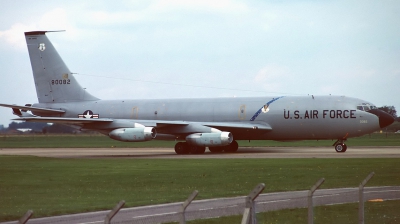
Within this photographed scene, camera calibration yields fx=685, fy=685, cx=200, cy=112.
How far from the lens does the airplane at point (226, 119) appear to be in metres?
47.6

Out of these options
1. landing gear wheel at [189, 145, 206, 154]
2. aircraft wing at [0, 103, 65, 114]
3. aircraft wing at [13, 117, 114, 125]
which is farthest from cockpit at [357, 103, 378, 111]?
aircraft wing at [0, 103, 65, 114]

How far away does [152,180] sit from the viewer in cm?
2652

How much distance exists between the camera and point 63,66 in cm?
5900

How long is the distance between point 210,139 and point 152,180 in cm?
2025

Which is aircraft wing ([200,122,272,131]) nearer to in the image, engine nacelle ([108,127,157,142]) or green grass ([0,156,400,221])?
engine nacelle ([108,127,157,142])

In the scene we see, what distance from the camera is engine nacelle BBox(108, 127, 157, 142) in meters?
46.3

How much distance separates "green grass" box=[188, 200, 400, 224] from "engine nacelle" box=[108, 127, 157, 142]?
29238mm

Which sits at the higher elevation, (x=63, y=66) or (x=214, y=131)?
(x=63, y=66)

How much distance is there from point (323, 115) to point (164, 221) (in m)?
34.2

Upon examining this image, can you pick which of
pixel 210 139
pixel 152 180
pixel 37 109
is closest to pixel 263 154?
pixel 210 139

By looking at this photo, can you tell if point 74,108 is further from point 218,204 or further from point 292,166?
point 218,204

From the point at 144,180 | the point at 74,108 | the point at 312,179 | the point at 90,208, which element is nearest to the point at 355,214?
the point at 90,208

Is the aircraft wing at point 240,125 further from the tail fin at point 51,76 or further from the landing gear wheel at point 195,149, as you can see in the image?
the tail fin at point 51,76

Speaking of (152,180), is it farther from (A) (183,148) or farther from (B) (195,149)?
(B) (195,149)
